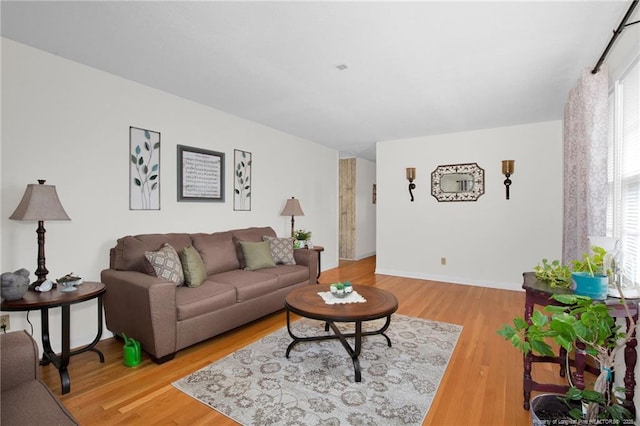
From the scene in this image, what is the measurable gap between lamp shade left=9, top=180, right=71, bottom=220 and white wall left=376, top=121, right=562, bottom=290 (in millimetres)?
4632

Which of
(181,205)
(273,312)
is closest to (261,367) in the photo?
(273,312)

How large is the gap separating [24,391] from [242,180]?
3.24 metres

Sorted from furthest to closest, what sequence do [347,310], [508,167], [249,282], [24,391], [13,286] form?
[508,167] < [249,282] < [347,310] < [13,286] < [24,391]

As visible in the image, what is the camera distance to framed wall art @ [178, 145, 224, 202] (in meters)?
3.49

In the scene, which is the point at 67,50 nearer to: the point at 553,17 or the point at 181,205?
the point at 181,205

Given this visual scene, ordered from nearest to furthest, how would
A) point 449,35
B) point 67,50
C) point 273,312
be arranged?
point 449,35 → point 67,50 → point 273,312

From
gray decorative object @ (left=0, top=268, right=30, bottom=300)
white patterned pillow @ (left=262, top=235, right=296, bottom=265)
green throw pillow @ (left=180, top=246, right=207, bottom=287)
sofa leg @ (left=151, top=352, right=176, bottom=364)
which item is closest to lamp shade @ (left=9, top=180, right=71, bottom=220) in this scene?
gray decorative object @ (left=0, top=268, right=30, bottom=300)

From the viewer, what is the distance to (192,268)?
290 cm

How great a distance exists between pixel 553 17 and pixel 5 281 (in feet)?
12.7

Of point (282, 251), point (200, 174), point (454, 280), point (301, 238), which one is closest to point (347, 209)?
point (301, 238)

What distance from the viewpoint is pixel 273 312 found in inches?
137

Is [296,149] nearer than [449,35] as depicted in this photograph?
No

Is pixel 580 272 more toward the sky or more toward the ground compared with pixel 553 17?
more toward the ground

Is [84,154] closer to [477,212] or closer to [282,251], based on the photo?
[282,251]
